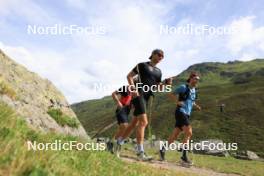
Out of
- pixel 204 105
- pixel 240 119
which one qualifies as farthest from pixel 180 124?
pixel 204 105

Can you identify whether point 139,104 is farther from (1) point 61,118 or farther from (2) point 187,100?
(2) point 187,100

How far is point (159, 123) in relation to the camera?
111 meters

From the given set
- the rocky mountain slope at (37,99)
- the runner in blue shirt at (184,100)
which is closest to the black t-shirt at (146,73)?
the rocky mountain slope at (37,99)

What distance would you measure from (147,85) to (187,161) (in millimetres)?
5284

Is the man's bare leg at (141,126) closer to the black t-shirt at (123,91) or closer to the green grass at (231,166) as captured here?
the black t-shirt at (123,91)

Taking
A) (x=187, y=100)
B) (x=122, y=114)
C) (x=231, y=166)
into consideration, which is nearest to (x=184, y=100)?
(x=187, y=100)

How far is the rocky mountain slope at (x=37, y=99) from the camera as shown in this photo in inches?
562

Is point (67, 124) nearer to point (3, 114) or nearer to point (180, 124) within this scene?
point (180, 124)

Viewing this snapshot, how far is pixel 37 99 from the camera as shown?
53.3 feet

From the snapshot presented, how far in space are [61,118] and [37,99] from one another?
3.54ft

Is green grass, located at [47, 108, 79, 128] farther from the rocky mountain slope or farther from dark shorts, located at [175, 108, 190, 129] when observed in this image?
dark shorts, located at [175, 108, 190, 129]

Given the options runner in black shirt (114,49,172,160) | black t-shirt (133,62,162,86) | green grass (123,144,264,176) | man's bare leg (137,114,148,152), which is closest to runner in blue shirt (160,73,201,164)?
green grass (123,144,264,176)

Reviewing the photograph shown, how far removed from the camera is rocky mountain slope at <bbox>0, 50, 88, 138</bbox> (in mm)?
14273

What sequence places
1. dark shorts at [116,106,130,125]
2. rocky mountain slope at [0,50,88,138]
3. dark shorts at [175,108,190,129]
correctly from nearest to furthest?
rocky mountain slope at [0,50,88,138]
dark shorts at [116,106,130,125]
dark shorts at [175,108,190,129]
